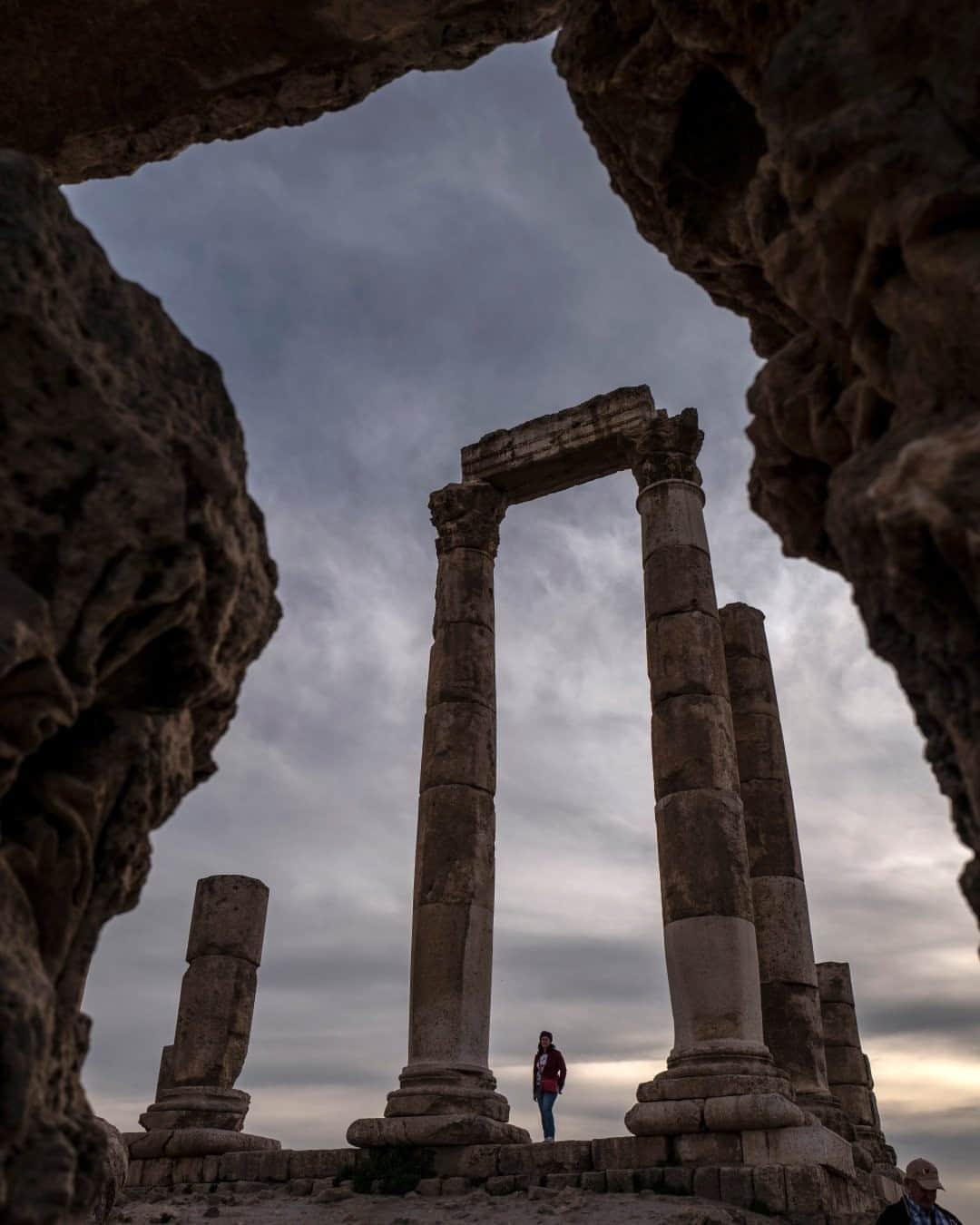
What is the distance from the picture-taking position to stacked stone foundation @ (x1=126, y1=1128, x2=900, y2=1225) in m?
8.72

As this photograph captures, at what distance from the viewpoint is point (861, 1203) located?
967 centimetres

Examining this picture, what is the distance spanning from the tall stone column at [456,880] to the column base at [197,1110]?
307 centimetres

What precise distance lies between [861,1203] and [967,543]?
9961 millimetres

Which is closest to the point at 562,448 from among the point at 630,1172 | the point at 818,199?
the point at 630,1172

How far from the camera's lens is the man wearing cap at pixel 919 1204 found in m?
5.40

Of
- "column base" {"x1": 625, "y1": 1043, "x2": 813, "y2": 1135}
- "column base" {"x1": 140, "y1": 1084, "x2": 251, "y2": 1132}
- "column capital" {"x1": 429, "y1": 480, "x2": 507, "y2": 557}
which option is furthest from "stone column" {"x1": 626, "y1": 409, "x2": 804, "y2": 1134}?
"column base" {"x1": 140, "y1": 1084, "x2": 251, "y2": 1132}

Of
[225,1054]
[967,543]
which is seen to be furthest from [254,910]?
[967,543]

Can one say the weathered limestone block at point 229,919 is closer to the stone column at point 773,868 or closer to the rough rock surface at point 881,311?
the stone column at point 773,868

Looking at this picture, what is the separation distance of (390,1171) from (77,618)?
33.2 ft

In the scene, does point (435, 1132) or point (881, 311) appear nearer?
point (881, 311)

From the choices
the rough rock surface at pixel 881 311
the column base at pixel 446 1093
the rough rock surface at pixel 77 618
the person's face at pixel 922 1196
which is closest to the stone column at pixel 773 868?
the column base at pixel 446 1093

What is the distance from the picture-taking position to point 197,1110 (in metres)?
13.3

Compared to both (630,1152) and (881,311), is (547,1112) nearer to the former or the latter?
(630,1152)

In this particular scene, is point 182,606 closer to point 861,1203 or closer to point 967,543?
point 967,543
